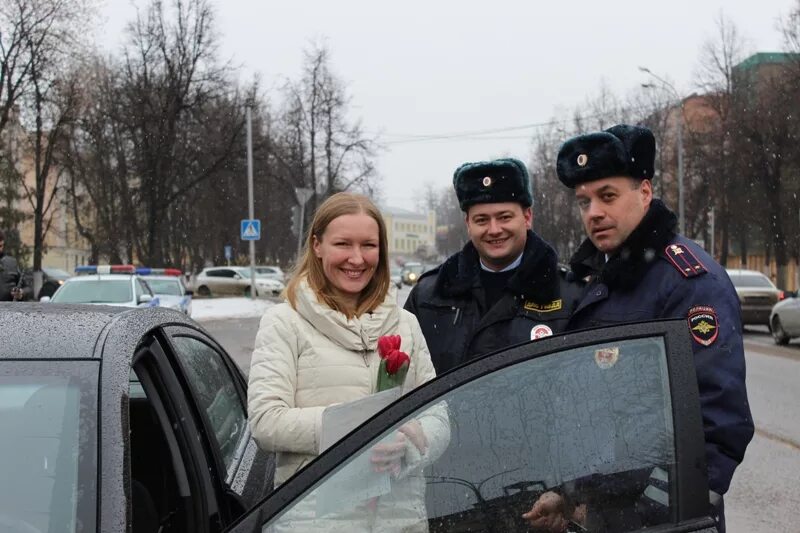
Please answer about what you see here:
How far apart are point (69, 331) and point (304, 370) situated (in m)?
0.60

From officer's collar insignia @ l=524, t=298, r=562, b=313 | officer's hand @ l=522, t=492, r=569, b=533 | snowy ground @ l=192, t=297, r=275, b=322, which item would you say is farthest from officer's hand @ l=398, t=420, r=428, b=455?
snowy ground @ l=192, t=297, r=275, b=322

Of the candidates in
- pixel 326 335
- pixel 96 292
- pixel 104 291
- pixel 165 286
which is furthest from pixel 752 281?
pixel 326 335

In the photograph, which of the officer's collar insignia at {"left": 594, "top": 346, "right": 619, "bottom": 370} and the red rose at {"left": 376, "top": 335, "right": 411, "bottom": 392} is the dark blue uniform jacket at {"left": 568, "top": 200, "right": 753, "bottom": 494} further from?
the red rose at {"left": 376, "top": 335, "right": 411, "bottom": 392}

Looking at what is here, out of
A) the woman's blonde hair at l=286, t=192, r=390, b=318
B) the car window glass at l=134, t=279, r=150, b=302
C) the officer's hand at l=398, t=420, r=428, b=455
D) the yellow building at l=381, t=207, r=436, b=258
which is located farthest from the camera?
the yellow building at l=381, t=207, r=436, b=258

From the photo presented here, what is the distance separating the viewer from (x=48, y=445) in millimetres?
1835

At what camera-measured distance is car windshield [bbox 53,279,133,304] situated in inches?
514

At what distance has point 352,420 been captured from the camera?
1.96 meters

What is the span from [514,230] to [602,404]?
135 centimetres

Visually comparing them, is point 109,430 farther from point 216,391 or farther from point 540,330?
point 540,330

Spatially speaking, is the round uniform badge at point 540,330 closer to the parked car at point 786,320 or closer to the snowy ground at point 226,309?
the parked car at point 786,320

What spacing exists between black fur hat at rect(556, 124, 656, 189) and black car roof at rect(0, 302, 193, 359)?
132cm

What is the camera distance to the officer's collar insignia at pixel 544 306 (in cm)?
287

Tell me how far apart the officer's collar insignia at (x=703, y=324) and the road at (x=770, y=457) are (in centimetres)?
317

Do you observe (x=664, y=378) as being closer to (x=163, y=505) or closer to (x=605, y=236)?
(x=605, y=236)
